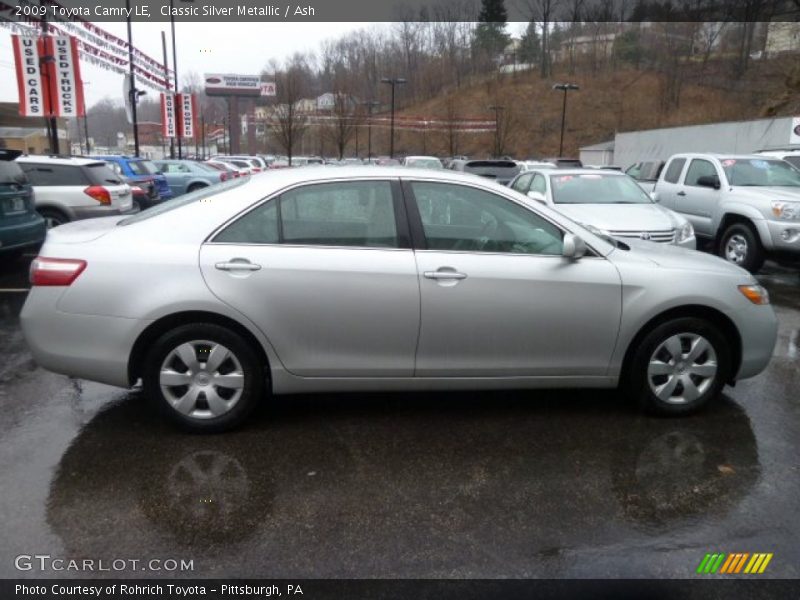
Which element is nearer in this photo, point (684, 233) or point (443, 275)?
point (443, 275)

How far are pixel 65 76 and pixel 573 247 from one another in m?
18.0

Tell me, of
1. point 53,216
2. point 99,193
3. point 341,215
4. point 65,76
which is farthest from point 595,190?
point 65,76

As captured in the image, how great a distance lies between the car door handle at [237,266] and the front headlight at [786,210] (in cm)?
797

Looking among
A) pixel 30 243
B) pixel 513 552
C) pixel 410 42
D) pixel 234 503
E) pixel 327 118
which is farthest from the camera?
pixel 410 42

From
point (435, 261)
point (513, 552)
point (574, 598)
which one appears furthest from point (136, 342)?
point (574, 598)

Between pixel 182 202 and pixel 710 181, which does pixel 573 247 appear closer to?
pixel 182 202

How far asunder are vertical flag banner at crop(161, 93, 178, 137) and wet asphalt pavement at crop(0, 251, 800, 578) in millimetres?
34917

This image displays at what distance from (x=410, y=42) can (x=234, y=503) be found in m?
103

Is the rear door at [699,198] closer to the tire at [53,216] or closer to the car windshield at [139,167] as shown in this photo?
the tire at [53,216]

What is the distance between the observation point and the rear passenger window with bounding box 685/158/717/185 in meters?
10.4

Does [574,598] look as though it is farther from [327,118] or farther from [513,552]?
[327,118]

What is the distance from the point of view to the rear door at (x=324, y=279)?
372 centimetres

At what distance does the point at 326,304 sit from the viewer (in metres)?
3.75

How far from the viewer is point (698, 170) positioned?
35.2 ft
